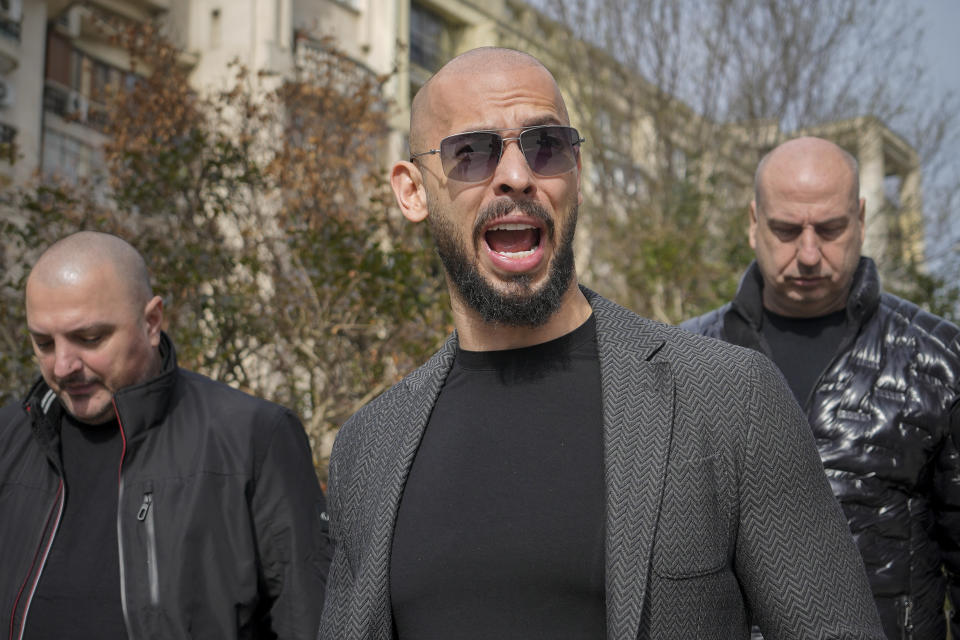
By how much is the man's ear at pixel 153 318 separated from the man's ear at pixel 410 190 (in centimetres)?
145

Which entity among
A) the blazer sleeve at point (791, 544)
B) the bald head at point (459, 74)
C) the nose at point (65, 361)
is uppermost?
the bald head at point (459, 74)

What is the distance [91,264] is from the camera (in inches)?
135

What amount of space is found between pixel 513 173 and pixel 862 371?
176 centimetres

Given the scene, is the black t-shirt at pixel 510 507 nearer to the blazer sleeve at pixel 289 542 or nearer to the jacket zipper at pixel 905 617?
the blazer sleeve at pixel 289 542

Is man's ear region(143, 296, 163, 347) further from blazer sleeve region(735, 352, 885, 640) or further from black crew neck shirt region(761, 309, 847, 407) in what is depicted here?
blazer sleeve region(735, 352, 885, 640)

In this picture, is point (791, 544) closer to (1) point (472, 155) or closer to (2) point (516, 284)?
(2) point (516, 284)

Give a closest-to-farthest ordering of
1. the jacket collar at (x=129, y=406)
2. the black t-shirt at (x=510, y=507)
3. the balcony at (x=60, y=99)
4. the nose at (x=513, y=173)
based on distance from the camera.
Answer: the black t-shirt at (x=510, y=507) → the nose at (x=513, y=173) → the jacket collar at (x=129, y=406) → the balcony at (x=60, y=99)

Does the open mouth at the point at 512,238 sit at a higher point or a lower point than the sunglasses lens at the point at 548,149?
lower

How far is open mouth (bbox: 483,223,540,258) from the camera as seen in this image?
2111mm

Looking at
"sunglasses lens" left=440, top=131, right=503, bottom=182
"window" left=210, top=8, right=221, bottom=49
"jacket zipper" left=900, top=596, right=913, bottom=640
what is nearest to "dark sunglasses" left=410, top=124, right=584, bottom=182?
"sunglasses lens" left=440, top=131, right=503, bottom=182

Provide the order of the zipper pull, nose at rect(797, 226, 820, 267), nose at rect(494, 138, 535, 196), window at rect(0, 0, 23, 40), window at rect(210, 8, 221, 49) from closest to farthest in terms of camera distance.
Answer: nose at rect(494, 138, 535, 196) → the zipper pull → nose at rect(797, 226, 820, 267) → window at rect(0, 0, 23, 40) → window at rect(210, 8, 221, 49)

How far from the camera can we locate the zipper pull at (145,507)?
9.95 ft

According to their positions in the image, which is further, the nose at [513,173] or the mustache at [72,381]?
the mustache at [72,381]

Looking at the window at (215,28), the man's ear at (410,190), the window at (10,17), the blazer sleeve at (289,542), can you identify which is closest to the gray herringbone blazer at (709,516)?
the man's ear at (410,190)
